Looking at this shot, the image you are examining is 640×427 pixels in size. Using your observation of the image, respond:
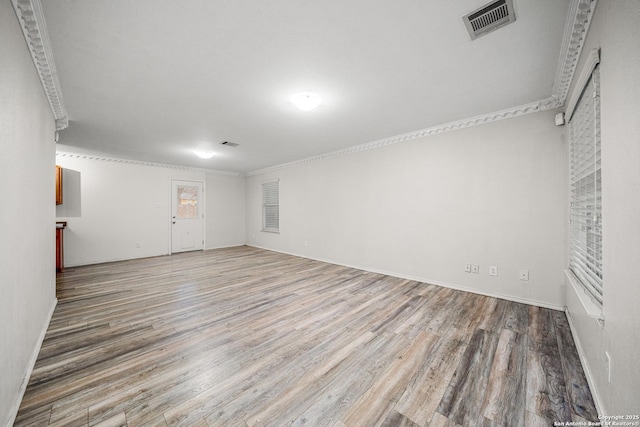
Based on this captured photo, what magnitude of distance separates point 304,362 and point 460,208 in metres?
2.96

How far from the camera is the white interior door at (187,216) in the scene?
645cm

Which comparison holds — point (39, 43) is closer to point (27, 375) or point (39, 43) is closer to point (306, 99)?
point (306, 99)

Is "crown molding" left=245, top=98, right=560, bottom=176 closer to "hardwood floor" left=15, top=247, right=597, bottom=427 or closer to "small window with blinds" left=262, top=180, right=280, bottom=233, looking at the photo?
"small window with blinds" left=262, top=180, right=280, bottom=233

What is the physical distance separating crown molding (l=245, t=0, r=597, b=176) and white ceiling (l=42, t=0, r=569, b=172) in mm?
64

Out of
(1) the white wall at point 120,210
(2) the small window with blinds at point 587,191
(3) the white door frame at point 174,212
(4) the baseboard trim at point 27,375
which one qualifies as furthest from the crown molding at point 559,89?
(1) the white wall at point 120,210

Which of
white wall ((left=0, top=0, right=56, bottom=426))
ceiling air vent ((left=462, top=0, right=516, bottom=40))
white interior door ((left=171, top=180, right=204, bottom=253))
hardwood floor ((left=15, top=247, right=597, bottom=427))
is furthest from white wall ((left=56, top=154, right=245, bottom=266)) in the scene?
ceiling air vent ((left=462, top=0, right=516, bottom=40))

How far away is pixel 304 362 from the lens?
1.81 m

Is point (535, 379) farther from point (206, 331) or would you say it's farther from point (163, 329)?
point (163, 329)

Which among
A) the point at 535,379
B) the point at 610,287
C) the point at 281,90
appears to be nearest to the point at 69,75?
the point at 281,90

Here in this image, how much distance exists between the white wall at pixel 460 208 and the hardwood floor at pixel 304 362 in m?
0.54

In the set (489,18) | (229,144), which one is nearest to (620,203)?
(489,18)

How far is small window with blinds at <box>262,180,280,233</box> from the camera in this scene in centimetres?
677

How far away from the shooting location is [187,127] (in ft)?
11.7

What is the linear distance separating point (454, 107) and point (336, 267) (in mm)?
3403
